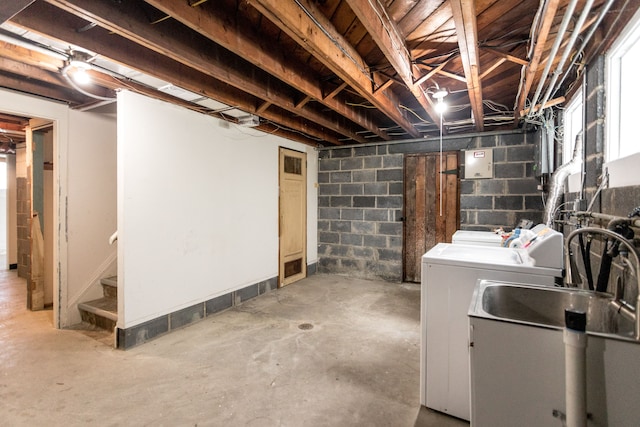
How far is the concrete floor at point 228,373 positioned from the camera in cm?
176

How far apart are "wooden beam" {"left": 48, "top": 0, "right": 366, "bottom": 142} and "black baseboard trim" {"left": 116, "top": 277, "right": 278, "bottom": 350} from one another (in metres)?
2.18

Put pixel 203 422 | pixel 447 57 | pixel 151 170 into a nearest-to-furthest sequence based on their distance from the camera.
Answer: pixel 203 422 < pixel 447 57 < pixel 151 170

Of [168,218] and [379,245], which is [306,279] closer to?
[379,245]

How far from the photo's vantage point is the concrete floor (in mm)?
1765

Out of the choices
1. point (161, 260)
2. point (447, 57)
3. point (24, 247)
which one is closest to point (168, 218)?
point (161, 260)

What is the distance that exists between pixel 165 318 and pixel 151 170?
1.37 m

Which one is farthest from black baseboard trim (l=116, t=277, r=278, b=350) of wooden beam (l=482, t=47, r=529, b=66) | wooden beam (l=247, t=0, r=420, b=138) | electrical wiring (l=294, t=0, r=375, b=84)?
wooden beam (l=482, t=47, r=529, b=66)

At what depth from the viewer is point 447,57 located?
218cm

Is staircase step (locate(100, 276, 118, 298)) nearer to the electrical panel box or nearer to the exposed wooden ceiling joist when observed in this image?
the exposed wooden ceiling joist

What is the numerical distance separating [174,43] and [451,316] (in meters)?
2.33

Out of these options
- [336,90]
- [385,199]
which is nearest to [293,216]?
[385,199]

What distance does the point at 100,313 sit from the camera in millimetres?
2914

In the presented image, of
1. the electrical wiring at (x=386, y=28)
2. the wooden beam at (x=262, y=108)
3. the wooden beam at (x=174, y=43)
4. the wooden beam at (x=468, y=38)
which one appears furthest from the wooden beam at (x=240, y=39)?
the wooden beam at (x=468, y=38)

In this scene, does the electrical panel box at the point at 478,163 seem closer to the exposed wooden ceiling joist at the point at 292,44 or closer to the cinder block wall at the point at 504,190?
the cinder block wall at the point at 504,190
